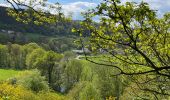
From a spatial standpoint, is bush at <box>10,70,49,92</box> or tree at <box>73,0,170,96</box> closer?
tree at <box>73,0,170,96</box>

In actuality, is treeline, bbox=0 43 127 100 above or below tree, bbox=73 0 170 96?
below

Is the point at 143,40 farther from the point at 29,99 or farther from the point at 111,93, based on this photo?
the point at 111,93

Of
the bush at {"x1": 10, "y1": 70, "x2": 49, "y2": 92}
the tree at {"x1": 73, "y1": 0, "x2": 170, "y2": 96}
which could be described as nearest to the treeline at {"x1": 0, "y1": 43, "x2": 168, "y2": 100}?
the bush at {"x1": 10, "y1": 70, "x2": 49, "y2": 92}

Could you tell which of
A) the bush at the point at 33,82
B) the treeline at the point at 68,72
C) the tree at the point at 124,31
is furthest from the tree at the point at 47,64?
the tree at the point at 124,31

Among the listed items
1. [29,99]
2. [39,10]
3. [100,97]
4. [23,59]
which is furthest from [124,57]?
[23,59]

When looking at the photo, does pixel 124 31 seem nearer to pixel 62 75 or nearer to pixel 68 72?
pixel 68 72

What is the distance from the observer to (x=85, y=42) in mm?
8023

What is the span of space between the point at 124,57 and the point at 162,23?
1.25 m

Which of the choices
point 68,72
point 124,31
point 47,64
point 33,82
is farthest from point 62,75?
point 124,31

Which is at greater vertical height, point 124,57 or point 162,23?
point 162,23

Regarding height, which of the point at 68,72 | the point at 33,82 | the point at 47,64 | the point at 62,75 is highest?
the point at 47,64

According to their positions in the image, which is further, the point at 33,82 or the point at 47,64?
the point at 47,64

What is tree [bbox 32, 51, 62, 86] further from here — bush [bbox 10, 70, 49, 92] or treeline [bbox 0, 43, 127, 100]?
bush [bbox 10, 70, 49, 92]

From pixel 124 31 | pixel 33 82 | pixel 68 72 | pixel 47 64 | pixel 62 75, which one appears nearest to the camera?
pixel 124 31
